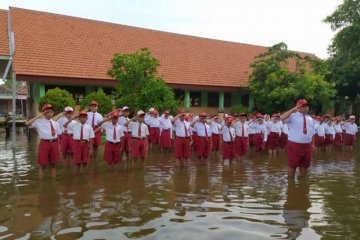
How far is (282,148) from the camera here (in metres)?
14.4

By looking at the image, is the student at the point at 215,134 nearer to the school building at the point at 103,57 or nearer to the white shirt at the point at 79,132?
the white shirt at the point at 79,132

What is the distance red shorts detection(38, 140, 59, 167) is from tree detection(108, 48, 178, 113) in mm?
8969

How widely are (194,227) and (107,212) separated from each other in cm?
150

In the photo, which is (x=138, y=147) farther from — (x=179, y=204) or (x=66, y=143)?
(x=179, y=204)

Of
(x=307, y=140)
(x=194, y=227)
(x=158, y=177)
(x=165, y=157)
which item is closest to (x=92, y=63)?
(x=165, y=157)

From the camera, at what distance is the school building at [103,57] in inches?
800

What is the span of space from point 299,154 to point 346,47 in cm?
2230

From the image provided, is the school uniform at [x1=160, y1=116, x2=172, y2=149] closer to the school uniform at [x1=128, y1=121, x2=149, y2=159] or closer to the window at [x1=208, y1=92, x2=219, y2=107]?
the school uniform at [x1=128, y1=121, x2=149, y2=159]

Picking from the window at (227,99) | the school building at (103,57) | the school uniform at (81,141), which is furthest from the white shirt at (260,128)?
the window at (227,99)

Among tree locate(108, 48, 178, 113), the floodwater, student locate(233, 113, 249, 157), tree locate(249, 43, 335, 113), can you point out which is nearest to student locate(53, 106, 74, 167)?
the floodwater

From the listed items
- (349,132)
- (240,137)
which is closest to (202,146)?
(240,137)

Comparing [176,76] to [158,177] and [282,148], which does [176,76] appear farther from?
[158,177]

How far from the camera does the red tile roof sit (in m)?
20.5

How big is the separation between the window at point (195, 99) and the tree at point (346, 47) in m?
9.57
